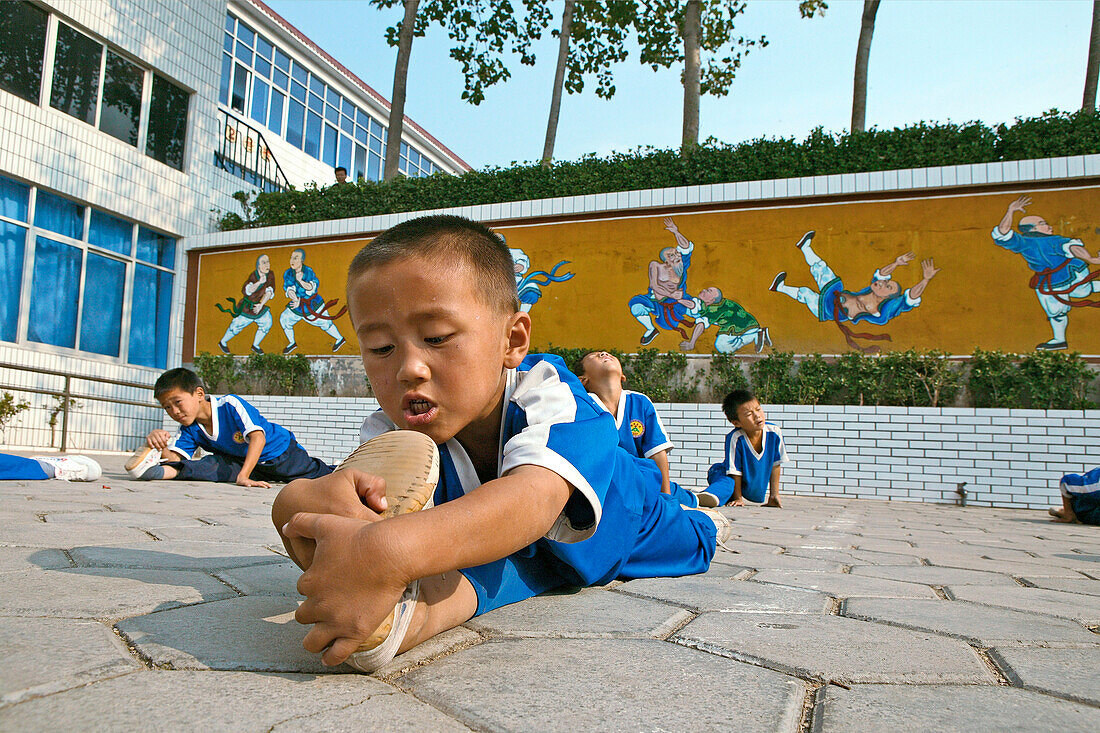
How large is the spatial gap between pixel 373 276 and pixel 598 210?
864 cm

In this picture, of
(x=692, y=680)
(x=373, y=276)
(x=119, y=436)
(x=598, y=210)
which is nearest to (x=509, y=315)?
(x=373, y=276)

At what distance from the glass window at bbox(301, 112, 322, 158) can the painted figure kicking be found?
50.3 feet

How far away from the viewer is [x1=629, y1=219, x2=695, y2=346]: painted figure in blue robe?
9.28m

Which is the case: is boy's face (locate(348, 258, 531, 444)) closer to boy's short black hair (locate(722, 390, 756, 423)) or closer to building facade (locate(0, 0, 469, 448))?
boy's short black hair (locate(722, 390, 756, 423))

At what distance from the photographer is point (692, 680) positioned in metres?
1.10

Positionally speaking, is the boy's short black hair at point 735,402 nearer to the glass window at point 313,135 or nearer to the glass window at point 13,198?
the glass window at point 13,198

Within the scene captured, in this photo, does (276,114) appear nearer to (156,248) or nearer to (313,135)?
(313,135)

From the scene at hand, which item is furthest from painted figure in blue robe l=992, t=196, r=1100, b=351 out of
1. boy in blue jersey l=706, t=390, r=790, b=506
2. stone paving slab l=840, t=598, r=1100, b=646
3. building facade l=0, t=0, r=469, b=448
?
building facade l=0, t=0, r=469, b=448

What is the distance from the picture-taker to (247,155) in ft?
52.6

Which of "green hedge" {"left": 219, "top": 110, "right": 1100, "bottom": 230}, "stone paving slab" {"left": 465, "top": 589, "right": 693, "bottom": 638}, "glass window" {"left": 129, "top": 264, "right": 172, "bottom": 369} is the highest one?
"green hedge" {"left": 219, "top": 110, "right": 1100, "bottom": 230}

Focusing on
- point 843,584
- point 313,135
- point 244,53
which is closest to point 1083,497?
point 843,584

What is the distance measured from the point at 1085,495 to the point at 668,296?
4.99m

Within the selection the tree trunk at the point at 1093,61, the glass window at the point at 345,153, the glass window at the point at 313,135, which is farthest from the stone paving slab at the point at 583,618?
the glass window at the point at 345,153

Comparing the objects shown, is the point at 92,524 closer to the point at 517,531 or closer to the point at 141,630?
the point at 141,630
